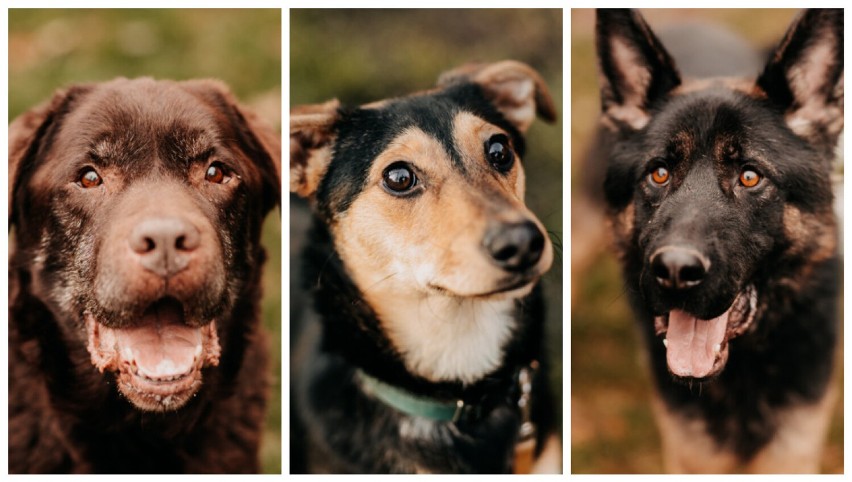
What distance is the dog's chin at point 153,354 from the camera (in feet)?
8.14

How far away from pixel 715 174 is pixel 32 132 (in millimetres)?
2210

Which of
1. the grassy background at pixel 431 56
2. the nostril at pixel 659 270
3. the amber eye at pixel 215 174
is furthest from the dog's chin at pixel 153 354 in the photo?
the nostril at pixel 659 270

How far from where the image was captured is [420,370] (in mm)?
2756

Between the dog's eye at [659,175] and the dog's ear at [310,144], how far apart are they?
109cm

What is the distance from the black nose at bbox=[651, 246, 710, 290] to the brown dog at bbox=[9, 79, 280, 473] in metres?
1.33

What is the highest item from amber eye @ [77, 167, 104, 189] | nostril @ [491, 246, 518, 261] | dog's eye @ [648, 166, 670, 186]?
dog's eye @ [648, 166, 670, 186]

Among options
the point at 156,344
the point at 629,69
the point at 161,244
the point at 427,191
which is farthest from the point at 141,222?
the point at 629,69

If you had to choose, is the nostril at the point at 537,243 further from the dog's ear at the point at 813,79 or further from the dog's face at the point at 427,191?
the dog's ear at the point at 813,79

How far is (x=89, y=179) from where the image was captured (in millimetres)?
2406

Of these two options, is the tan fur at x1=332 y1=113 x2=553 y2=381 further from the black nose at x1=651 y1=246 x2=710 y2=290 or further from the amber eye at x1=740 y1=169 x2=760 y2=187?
the amber eye at x1=740 y1=169 x2=760 y2=187

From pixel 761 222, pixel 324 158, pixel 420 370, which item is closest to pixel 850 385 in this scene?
pixel 761 222

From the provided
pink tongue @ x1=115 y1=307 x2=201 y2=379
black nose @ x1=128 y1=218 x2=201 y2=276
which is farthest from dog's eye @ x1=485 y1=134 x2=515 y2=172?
pink tongue @ x1=115 y1=307 x2=201 y2=379

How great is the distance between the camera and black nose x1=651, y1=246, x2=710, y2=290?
2.41 m

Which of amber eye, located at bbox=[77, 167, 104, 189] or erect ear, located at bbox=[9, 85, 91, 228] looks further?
erect ear, located at bbox=[9, 85, 91, 228]
